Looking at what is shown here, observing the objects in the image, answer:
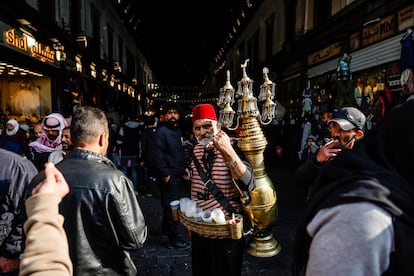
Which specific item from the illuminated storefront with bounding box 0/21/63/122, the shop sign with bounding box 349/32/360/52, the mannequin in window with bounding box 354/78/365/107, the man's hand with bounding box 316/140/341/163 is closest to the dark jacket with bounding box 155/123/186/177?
the man's hand with bounding box 316/140/341/163

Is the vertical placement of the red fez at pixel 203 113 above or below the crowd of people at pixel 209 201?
above

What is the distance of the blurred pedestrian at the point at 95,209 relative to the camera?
6.42 feet

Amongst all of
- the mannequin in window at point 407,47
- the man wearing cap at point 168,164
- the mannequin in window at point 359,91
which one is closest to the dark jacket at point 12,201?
the man wearing cap at point 168,164

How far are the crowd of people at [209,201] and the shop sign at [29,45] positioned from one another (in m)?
5.99

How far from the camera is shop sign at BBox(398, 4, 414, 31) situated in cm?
666

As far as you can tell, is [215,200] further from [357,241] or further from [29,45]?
[29,45]

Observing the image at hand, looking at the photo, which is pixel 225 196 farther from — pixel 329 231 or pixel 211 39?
pixel 211 39

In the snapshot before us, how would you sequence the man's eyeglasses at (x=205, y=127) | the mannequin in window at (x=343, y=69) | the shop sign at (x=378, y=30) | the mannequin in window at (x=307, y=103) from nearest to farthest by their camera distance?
the man's eyeglasses at (x=205, y=127), the shop sign at (x=378, y=30), the mannequin in window at (x=343, y=69), the mannequin in window at (x=307, y=103)

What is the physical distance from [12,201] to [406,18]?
8.25m

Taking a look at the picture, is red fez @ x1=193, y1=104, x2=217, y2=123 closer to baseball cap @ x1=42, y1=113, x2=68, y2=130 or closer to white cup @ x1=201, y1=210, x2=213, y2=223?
white cup @ x1=201, y1=210, x2=213, y2=223

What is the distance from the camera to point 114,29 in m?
21.8

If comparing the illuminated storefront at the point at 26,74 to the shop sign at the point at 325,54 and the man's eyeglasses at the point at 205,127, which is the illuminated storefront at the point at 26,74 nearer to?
the man's eyeglasses at the point at 205,127

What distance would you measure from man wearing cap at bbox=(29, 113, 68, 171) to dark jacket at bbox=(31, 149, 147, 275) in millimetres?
2243

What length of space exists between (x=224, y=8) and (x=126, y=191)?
24.2 meters
